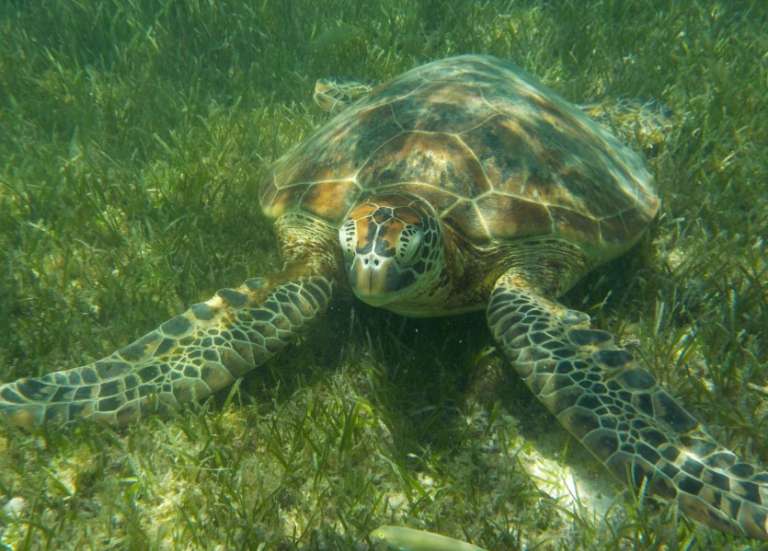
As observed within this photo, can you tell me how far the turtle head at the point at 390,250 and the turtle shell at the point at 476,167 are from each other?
43cm

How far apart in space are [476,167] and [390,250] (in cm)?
106

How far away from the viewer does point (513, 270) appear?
3346 mm

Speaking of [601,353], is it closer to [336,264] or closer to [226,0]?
[336,264]

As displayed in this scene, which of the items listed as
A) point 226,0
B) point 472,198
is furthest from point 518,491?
point 226,0

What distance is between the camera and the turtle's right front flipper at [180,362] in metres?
2.71

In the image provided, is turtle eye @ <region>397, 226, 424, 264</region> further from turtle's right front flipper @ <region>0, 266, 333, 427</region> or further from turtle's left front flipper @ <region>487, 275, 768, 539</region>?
turtle's right front flipper @ <region>0, 266, 333, 427</region>

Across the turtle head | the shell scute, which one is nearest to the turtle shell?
the shell scute

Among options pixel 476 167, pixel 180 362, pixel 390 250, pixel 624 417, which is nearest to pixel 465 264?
pixel 476 167

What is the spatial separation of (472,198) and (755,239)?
2.21 m

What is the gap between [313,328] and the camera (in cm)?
348

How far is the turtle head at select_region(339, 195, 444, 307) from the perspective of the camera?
2.62m

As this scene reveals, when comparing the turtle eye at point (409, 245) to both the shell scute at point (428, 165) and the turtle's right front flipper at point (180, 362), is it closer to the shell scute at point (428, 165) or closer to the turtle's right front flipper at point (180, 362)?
the shell scute at point (428, 165)

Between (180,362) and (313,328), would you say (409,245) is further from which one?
(180,362)

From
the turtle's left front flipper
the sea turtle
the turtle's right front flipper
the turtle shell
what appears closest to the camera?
the turtle's left front flipper
